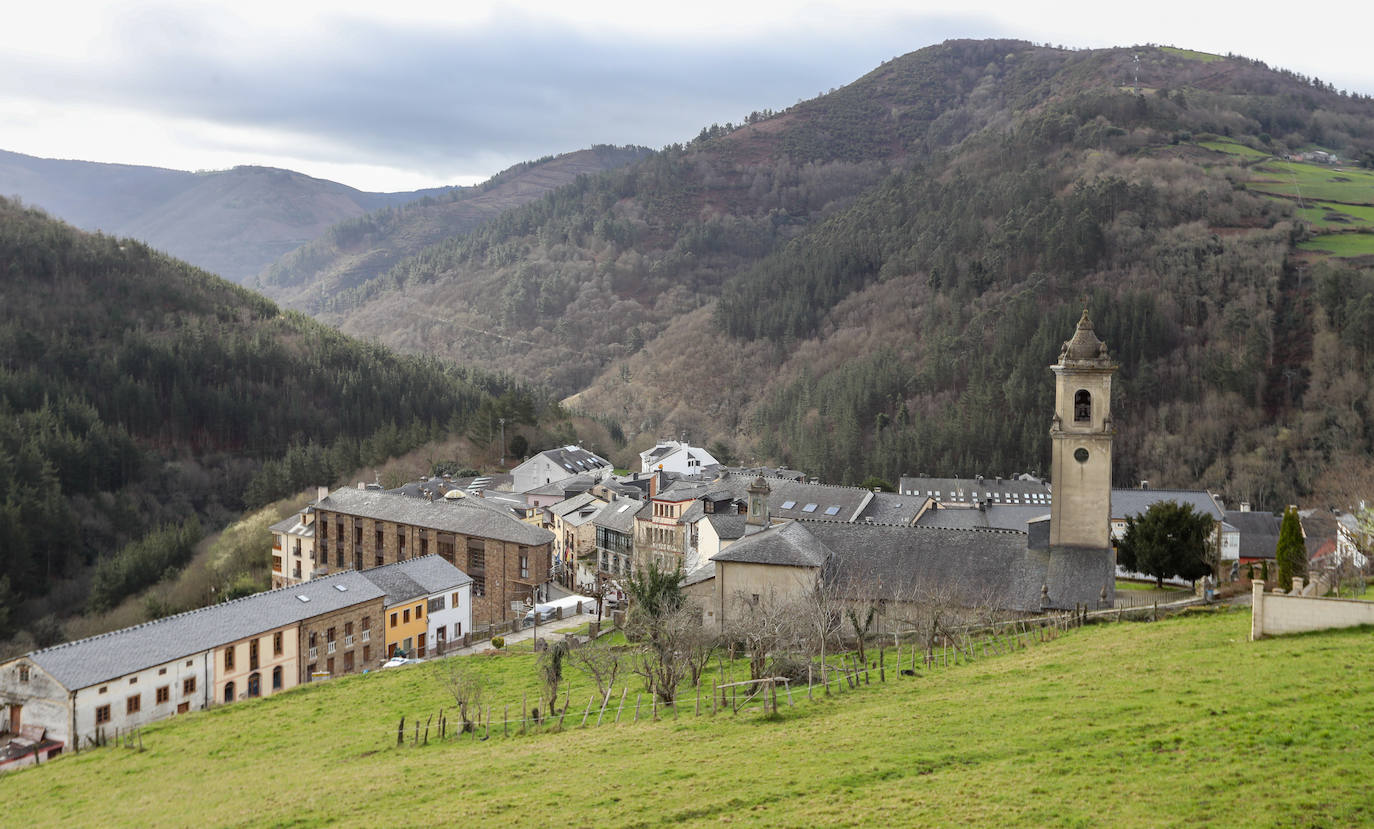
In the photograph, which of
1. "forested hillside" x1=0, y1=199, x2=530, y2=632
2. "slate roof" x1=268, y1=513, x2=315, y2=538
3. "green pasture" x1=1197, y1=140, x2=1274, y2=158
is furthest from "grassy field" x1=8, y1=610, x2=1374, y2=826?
"green pasture" x1=1197, y1=140, x2=1274, y2=158

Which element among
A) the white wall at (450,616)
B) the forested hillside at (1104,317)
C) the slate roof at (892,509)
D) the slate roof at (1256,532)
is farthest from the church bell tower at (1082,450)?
Result: the forested hillside at (1104,317)

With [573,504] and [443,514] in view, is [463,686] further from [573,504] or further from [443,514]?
[573,504]

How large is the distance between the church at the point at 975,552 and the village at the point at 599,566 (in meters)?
0.10

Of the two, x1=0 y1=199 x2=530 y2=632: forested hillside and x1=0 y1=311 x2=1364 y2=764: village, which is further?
x1=0 y1=199 x2=530 y2=632: forested hillside

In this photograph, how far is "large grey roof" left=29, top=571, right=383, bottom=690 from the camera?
4125cm

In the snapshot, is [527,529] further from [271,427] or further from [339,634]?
[271,427]

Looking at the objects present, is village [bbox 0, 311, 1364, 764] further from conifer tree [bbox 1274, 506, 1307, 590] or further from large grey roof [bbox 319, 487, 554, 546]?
conifer tree [bbox 1274, 506, 1307, 590]

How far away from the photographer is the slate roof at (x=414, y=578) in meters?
57.7

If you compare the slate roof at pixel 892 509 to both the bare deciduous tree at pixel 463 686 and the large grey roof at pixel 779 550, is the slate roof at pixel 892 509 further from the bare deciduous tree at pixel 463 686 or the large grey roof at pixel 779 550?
the bare deciduous tree at pixel 463 686

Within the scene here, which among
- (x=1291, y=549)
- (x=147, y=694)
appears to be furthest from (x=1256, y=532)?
(x=147, y=694)

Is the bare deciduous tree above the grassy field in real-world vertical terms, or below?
below

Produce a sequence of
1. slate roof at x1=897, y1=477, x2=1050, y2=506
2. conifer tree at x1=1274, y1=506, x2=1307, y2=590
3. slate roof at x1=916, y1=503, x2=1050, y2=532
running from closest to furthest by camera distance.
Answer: conifer tree at x1=1274, y1=506, x2=1307, y2=590 → slate roof at x1=916, y1=503, x2=1050, y2=532 → slate roof at x1=897, y1=477, x2=1050, y2=506

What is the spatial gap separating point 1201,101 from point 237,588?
19121 centimetres

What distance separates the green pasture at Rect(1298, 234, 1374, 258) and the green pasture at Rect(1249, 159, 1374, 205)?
50.5 feet
